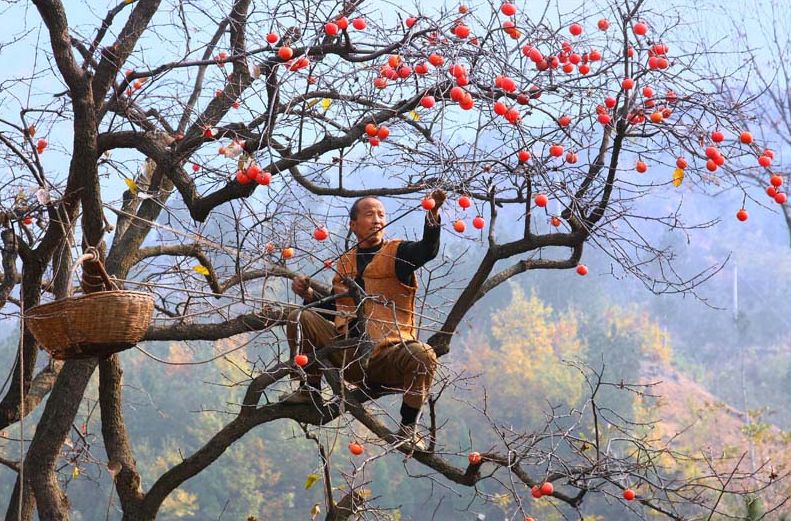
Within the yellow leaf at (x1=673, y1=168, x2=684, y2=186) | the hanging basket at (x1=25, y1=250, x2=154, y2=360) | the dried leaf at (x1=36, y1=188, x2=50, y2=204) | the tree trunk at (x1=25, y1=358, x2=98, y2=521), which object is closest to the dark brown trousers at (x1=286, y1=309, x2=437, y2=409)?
the hanging basket at (x1=25, y1=250, x2=154, y2=360)

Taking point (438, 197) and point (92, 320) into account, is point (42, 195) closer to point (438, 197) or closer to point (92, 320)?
point (92, 320)

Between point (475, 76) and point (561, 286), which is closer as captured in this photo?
point (475, 76)

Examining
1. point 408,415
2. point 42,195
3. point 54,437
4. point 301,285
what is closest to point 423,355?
point 408,415

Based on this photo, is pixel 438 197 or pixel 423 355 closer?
pixel 438 197

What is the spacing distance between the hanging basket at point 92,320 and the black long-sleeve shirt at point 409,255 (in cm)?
73

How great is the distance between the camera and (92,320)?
2.53m

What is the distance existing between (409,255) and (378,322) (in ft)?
0.70

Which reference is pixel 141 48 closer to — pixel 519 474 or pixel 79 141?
pixel 79 141

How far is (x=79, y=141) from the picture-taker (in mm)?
3553

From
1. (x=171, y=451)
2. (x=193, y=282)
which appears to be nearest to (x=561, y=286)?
(x=171, y=451)

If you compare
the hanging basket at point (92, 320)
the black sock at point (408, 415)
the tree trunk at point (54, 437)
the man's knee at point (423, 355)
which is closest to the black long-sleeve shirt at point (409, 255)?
the man's knee at point (423, 355)

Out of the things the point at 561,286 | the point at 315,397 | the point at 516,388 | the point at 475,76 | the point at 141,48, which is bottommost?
the point at 315,397

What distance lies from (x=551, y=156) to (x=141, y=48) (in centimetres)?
156

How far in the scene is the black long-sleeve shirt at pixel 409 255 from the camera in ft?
9.87
